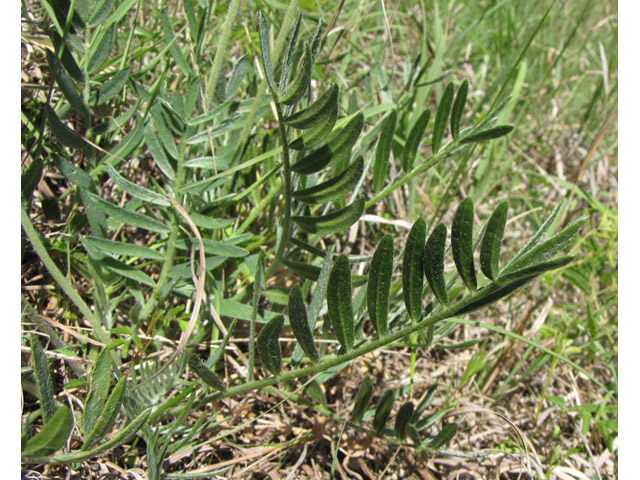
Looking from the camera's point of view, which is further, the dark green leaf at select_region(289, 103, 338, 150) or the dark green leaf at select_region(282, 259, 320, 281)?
the dark green leaf at select_region(282, 259, 320, 281)

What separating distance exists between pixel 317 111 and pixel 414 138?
408mm

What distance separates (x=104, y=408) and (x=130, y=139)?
0.63 metres

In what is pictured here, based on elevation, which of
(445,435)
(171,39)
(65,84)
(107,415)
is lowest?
(445,435)

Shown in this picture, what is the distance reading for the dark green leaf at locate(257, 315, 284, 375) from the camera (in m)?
0.98

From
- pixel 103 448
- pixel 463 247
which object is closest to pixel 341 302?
pixel 463 247

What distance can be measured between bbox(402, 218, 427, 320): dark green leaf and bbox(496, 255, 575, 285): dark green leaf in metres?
0.13

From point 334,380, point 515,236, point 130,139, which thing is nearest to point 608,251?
point 515,236

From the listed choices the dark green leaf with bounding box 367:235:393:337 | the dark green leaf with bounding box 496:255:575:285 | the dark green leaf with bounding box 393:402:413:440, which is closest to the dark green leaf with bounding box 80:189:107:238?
the dark green leaf with bounding box 367:235:393:337

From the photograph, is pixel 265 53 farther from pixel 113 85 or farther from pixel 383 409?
pixel 383 409

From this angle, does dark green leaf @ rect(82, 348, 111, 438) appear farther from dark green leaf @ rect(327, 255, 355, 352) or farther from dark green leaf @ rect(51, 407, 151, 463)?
dark green leaf @ rect(327, 255, 355, 352)

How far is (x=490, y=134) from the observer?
1122 mm

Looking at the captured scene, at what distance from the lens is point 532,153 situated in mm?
2586

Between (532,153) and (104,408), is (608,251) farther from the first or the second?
(104,408)

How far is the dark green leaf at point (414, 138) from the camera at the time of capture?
1280 mm
